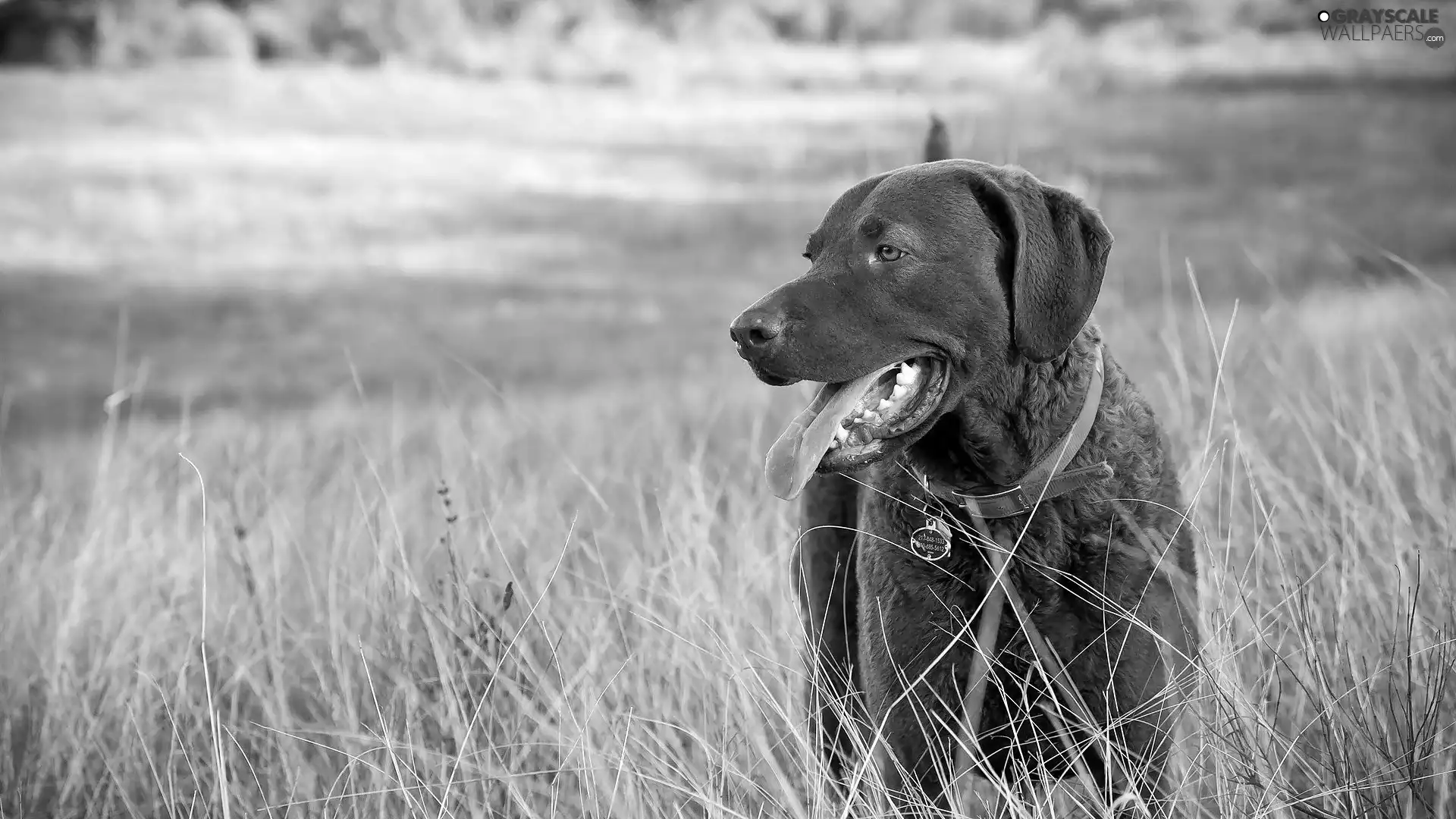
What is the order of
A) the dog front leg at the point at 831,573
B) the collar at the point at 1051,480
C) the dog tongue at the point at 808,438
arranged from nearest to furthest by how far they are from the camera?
1. the dog tongue at the point at 808,438
2. the collar at the point at 1051,480
3. the dog front leg at the point at 831,573

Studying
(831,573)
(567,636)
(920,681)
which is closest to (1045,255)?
(920,681)

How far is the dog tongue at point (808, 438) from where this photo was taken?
269 cm

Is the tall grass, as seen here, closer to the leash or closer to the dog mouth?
the leash

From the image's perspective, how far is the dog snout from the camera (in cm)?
271

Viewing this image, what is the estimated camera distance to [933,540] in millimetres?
2869

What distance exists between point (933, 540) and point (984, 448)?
0.25 metres

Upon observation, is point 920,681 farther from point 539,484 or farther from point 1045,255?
point 539,484

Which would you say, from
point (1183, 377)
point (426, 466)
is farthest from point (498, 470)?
point (1183, 377)

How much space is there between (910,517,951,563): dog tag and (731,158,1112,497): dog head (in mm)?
222

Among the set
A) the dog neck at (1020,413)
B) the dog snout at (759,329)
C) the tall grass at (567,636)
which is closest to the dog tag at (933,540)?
the dog neck at (1020,413)

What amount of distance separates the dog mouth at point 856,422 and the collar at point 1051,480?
0.66ft

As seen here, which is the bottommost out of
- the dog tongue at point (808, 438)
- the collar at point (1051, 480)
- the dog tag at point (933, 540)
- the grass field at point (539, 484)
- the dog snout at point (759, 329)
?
the grass field at point (539, 484)

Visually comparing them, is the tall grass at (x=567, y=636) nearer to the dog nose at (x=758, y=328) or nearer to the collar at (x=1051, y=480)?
the collar at (x=1051, y=480)

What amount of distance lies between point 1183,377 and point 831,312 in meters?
2.08
